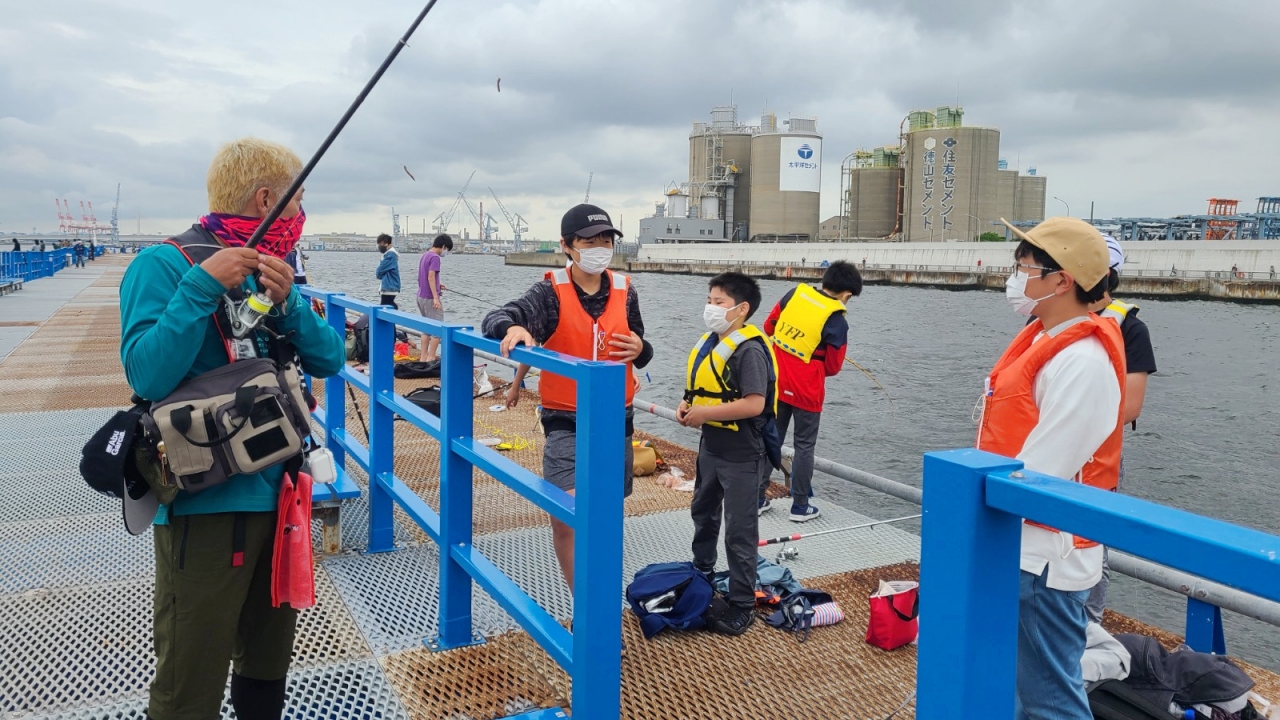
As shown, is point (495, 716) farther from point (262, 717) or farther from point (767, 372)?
point (767, 372)

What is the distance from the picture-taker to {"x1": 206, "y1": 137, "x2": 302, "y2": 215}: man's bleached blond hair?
2.54m

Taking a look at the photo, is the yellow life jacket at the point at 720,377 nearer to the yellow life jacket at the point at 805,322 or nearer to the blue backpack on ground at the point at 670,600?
the blue backpack on ground at the point at 670,600

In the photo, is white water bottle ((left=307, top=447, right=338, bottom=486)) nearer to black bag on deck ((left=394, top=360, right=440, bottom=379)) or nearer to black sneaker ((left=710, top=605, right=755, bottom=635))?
black sneaker ((left=710, top=605, right=755, bottom=635))

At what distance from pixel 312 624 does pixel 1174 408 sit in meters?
21.7

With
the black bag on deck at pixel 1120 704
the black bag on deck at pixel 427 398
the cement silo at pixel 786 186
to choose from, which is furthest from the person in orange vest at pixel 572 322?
the cement silo at pixel 786 186

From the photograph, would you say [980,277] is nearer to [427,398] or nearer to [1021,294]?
[427,398]

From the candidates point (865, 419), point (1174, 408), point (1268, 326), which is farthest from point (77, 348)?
point (1268, 326)

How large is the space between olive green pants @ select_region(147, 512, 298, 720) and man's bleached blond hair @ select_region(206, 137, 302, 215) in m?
0.89

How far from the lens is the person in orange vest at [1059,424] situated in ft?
7.92

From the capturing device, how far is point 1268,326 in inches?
1494

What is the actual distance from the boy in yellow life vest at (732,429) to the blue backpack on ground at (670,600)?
13cm

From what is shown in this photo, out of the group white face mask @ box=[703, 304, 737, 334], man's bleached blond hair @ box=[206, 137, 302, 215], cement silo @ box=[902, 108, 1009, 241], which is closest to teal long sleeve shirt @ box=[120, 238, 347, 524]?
man's bleached blond hair @ box=[206, 137, 302, 215]

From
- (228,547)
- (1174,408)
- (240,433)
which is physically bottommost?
(1174,408)

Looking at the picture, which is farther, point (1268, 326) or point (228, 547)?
point (1268, 326)
